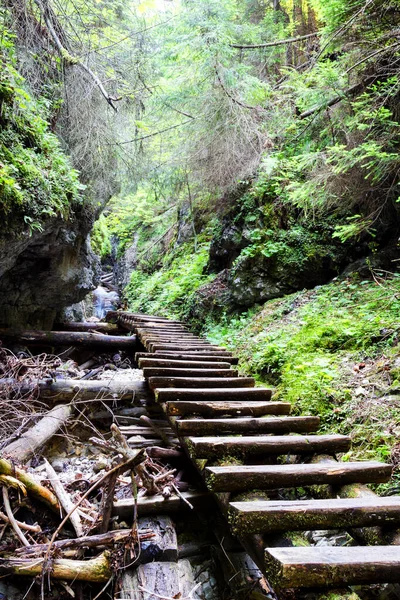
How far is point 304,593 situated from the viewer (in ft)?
5.57

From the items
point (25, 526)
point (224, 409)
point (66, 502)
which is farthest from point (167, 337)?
point (25, 526)

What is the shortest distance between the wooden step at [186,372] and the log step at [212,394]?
65 cm

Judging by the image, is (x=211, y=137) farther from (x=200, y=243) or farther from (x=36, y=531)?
(x=36, y=531)

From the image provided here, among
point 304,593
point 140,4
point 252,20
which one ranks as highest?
point 252,20

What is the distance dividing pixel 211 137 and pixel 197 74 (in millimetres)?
1259

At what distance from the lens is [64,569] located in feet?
9.71

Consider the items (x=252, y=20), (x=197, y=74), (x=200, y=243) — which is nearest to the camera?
(x=197, y=74)

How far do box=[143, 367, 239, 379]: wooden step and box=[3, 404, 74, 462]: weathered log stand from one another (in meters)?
1.29

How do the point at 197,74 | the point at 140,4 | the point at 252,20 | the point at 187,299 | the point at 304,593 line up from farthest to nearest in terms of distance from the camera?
the point at 252,20 < the point at 187,299 < the point at 197,74 < the point at 140,4 < the point at 304,593

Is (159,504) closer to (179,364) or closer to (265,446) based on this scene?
(265,446)

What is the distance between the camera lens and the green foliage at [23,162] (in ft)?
14.5

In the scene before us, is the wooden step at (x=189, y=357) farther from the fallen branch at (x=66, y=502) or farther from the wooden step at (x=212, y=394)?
the fallen branch at (x=66, y=502)

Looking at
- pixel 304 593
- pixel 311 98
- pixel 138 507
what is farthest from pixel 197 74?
pixel 304 593

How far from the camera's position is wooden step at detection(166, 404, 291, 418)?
3.61 meters
